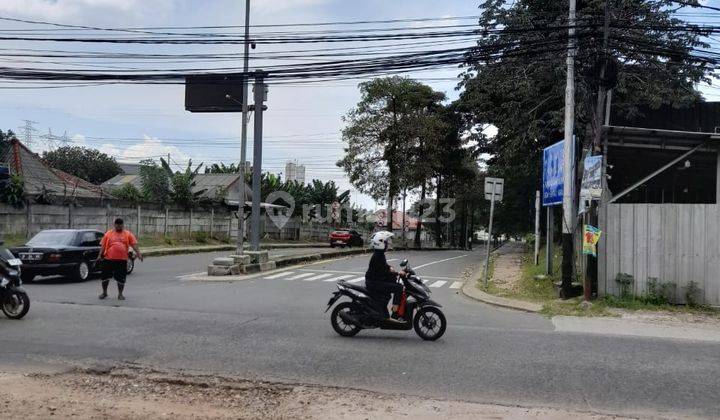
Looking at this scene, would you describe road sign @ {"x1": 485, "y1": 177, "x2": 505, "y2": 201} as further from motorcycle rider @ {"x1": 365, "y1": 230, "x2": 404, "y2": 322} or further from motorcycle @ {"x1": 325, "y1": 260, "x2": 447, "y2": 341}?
motorcycle rider @ {"x1": 365, "y1": 230, "x2": 404, "y2": 322}

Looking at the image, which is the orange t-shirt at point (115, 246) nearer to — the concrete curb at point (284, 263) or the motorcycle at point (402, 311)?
the concrete curb at point (284, 263)

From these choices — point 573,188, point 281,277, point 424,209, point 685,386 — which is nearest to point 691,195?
point 573,188

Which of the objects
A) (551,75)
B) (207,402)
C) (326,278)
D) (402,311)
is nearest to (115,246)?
(402,311)

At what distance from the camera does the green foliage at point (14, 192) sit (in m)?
23.4

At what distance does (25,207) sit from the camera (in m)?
24.4

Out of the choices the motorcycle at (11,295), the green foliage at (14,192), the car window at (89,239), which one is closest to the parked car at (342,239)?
the green foliage at (14,192)

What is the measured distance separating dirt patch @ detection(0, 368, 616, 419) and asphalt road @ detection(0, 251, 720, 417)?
0.32m

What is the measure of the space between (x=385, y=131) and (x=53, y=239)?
105ft

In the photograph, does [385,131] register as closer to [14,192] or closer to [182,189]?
[182,189]

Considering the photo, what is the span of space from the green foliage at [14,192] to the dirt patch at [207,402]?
1966cm

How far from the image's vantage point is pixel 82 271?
16.3 metres

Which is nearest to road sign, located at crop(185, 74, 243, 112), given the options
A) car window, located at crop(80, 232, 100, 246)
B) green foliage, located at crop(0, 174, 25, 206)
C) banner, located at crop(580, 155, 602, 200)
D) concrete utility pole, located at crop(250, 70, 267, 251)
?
concrete utility pole, located at crop(250, 70, 267, 251)

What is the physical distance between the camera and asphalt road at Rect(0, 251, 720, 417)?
629cm

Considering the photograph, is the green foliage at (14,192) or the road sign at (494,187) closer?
the road sign at (494,187)
